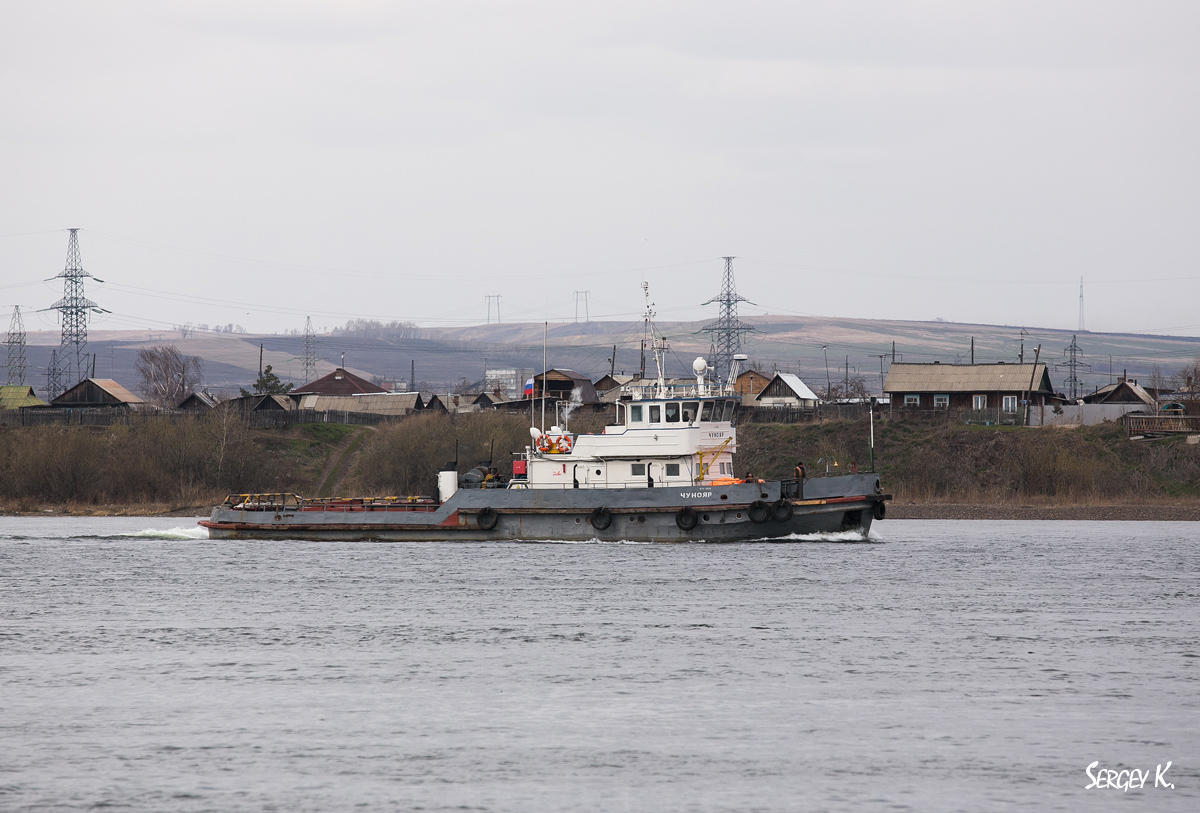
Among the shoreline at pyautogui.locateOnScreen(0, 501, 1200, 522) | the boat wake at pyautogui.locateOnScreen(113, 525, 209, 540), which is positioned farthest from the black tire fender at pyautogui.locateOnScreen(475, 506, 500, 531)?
the shoreline at pyautogui.locateOnScreen(0, 501, 1200, 522)

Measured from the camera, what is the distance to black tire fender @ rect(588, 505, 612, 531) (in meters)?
39.4

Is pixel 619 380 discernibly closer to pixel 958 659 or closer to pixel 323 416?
pixel 323 416

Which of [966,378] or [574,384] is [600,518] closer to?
[966,378]

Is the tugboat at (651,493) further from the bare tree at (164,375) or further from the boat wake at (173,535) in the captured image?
the bare tree at (164,375)

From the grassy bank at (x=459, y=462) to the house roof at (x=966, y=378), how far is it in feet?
33.8

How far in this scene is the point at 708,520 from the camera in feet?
129

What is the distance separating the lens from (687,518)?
38969 mm

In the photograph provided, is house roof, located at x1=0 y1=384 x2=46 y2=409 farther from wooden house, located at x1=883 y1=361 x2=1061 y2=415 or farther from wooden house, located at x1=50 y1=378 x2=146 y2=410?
wooden house, located at x1=883 y1=361 x2=1061 y2=415

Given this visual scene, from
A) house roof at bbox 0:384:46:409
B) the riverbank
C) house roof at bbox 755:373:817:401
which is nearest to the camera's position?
the riverbank

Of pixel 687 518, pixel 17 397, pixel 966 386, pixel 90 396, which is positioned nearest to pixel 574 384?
pixel 966 386

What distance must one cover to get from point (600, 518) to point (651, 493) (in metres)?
1.75

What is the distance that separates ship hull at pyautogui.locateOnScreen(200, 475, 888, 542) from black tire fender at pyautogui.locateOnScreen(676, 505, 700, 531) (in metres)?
0.03

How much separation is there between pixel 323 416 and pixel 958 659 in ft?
235

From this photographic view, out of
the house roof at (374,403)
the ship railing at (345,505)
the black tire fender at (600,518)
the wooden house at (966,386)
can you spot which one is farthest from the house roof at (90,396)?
the black tire fender at (600,518)
